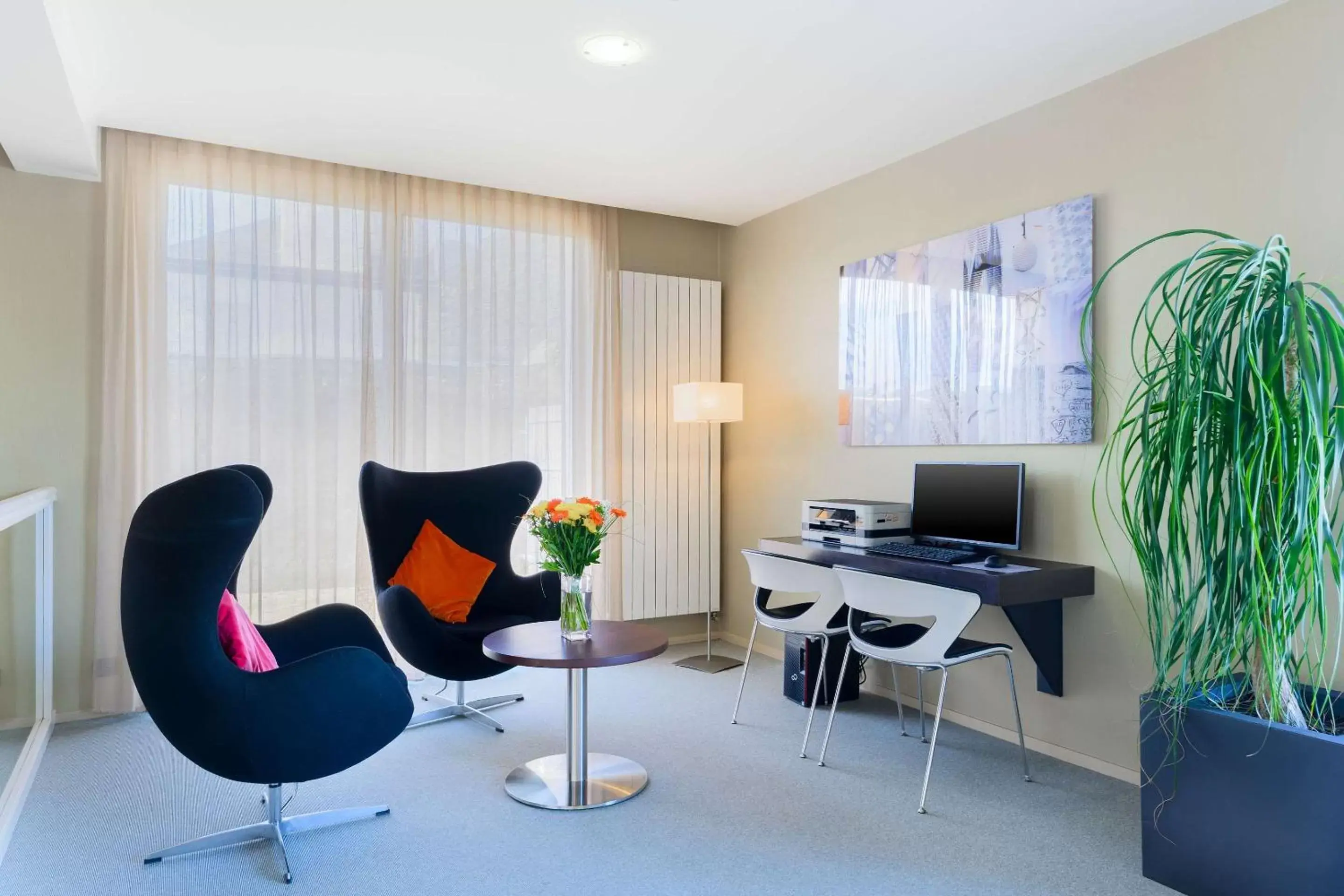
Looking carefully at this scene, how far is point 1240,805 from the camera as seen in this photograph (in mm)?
2256

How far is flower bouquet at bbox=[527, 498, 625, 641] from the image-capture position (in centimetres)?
304

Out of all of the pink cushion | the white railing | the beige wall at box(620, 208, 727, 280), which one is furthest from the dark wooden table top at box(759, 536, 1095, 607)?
the white railing

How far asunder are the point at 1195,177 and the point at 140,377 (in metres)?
4.23

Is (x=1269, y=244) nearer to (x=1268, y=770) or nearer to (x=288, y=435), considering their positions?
(x=1268, y=770)

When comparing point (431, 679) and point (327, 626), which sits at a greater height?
point (327, 626)

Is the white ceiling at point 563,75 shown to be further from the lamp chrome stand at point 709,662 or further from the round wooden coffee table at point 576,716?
the lamp chrome stand at point 709,662

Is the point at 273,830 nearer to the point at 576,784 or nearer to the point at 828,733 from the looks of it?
the point at 576,784

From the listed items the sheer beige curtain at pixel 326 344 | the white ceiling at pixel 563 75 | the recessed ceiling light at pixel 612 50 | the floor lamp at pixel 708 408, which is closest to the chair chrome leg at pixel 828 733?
the floor lamp at pixel 708 408

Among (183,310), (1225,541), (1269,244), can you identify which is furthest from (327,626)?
(1269,244)

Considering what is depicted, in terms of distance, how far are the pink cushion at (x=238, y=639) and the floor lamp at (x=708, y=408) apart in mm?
2574

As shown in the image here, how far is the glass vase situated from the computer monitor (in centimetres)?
154

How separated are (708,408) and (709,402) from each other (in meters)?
0.03

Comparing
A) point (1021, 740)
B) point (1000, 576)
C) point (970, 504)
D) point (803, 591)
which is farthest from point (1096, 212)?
point (1021, 740)

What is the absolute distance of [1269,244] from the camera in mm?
2238
